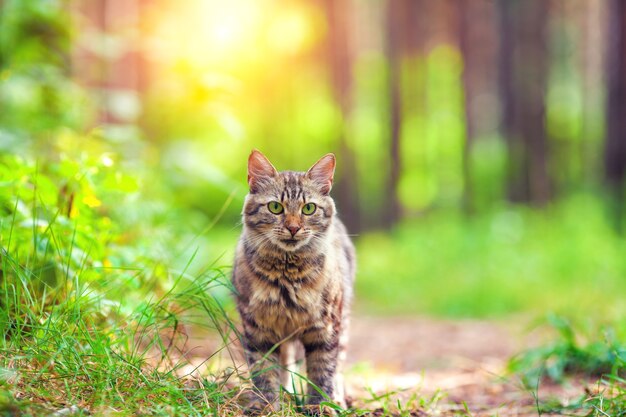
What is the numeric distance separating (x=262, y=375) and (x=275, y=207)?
0.94m

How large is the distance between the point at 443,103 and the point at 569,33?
274 inches

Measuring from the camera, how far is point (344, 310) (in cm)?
425

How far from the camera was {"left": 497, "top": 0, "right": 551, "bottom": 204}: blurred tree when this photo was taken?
16234 millimetres

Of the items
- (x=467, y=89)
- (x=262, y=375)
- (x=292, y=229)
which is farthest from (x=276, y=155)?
(x=262, y=375)

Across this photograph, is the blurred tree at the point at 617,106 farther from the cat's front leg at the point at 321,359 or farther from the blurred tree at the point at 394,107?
the cat's front leg at the point at 321,359

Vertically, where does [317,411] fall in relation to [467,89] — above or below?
below

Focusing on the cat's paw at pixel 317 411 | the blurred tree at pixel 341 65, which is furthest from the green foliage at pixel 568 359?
the blurred tree at pixel 341 65

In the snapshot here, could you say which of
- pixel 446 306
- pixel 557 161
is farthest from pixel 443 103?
pixel 446 306

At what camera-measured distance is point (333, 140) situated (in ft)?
63.2

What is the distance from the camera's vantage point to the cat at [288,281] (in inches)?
147

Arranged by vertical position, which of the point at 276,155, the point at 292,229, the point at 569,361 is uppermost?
the point at 292,229

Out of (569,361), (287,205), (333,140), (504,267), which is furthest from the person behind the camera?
(333,140)

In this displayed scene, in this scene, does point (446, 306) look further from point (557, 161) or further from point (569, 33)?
point (569, 33)

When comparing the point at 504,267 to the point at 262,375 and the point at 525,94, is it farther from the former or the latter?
the point at 525,94
